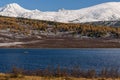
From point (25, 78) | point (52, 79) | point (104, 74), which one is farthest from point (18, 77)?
point (104, 74)

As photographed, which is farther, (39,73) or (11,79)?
(39,73)

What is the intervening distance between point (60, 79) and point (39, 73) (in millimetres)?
16816

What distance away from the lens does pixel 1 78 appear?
41.4 meters

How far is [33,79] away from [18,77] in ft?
7.35

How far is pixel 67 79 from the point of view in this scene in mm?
42281

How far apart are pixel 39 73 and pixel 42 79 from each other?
56.5 feet

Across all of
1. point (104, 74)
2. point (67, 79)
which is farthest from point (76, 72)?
point (67, 79)

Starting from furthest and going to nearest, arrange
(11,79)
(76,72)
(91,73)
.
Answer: (76,72)
(91,73)
(11,79)

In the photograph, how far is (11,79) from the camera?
40.6 m

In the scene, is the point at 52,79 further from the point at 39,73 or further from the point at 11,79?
the point at 39,73

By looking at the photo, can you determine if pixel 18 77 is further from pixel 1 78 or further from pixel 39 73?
pixel 39 73

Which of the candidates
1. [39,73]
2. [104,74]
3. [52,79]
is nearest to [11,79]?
[52,79]

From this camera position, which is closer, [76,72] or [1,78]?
[1,78]

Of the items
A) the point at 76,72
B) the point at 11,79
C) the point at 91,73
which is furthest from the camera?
the point at 76,72
